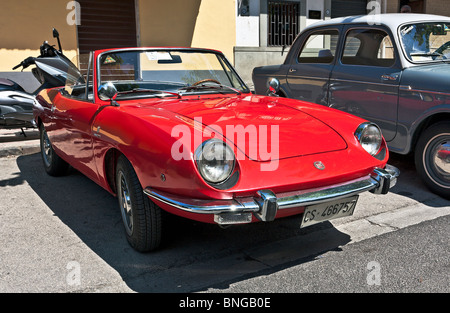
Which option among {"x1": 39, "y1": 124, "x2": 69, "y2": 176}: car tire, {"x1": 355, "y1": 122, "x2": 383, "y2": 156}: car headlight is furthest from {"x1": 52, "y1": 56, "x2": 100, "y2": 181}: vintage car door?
{"x1": 355, "y1": 122, "x2": 383, "y2": 156}: car headlight

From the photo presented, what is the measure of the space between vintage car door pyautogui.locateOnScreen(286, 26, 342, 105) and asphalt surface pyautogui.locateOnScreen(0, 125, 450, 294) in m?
1.79

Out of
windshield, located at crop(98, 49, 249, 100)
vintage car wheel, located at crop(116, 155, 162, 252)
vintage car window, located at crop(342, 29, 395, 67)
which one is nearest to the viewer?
vintage car wheel, located at crop(116, 155, 162, 252)

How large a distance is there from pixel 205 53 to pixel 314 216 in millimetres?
2164

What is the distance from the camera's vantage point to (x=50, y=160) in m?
5.24

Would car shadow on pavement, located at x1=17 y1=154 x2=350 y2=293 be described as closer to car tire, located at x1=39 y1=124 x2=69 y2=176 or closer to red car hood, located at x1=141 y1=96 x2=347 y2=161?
red car hood, located at x1=141 y1=96 x2=347 y2=161

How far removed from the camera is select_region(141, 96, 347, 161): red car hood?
291cm

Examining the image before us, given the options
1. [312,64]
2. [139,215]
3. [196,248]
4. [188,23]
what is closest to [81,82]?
[139,215]

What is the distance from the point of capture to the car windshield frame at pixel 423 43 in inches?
189

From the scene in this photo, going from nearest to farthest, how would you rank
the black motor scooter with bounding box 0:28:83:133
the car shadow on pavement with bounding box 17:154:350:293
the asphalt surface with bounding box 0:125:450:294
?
the asphalt surface with bounding box 0:125:450:294
the car shadow on pavement with bounding box 17:154:350:293
the black motor scooter with bounding box 0:28:83:133

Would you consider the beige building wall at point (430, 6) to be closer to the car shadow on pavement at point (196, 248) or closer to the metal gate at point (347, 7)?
the metal gate at point (347, 7)

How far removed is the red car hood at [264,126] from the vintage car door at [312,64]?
214 centimetres

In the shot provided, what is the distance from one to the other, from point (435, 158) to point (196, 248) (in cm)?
260

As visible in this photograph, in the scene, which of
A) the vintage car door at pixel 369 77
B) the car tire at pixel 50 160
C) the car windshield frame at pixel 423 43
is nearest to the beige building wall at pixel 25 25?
the car tire at pixel 50 160
